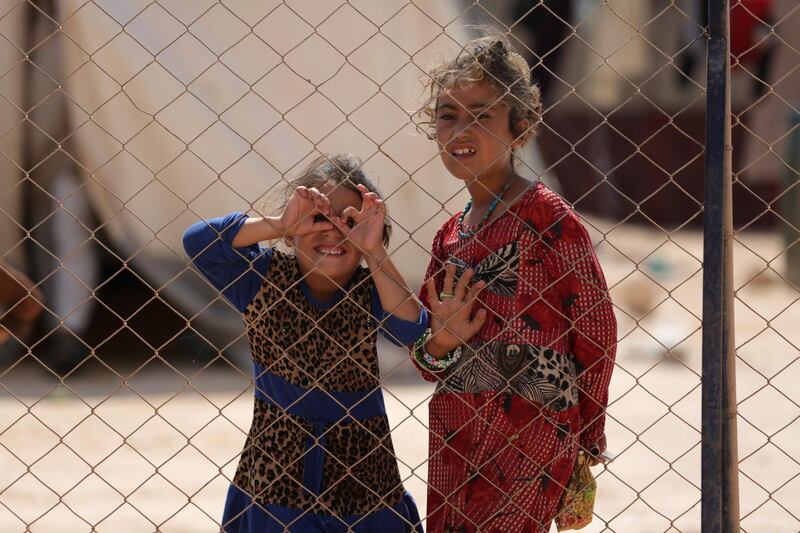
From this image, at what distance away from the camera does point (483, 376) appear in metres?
2.33

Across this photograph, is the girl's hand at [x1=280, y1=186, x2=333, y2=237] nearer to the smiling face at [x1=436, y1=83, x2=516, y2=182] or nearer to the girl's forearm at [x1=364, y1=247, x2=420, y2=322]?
the girl's forearm at [x1=364, y1=247, x2=420, y2=322]

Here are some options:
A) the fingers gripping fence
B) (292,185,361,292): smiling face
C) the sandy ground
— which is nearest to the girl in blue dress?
(292,185,361,292): smiling face

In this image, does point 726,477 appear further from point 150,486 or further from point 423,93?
point 150,486

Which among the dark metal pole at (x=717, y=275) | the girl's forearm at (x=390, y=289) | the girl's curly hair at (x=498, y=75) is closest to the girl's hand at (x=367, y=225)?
the girl's forearm at (x=390, y=289)

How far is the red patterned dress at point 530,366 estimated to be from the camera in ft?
7.45

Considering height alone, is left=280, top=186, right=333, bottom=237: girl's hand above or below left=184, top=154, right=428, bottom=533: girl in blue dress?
above

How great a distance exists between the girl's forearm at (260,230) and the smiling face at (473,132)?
0.40 metres

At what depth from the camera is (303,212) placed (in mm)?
2201

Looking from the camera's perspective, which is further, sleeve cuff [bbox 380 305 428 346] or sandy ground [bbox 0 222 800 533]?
sandy ground [bbox 0 222 800 533]

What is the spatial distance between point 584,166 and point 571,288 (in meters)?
10.8

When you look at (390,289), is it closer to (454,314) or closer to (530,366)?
(454,314)

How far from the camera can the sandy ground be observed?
12.1 feet

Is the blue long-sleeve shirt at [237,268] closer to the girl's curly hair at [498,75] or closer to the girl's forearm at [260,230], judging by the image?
the girl's forearm at [260,230]

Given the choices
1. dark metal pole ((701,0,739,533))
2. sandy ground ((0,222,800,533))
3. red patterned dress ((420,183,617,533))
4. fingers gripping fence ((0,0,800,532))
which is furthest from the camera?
fingers gripping fence ((0,0,800,532))
